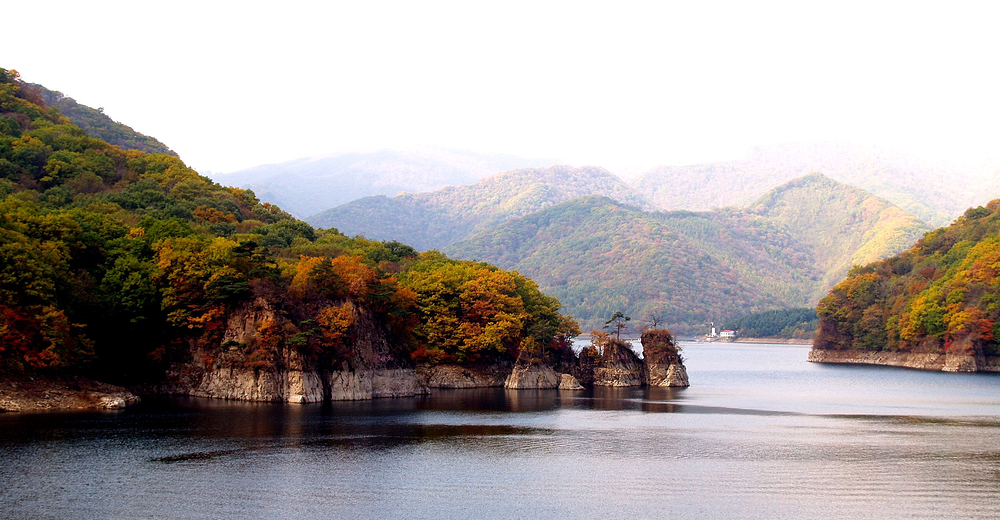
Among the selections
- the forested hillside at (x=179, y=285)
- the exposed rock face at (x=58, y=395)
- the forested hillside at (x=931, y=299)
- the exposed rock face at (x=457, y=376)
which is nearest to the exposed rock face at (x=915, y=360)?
the forested hillside at (x=931, y=299)

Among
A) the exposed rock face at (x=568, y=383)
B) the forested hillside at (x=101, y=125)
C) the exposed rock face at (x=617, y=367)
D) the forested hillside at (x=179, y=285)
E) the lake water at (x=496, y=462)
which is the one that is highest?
the forested hillside at (x=101, y=125)

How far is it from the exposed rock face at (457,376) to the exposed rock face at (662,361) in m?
16.1

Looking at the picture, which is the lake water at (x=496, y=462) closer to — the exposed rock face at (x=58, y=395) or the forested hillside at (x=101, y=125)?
the exposed rock face at (x=58, y=395)

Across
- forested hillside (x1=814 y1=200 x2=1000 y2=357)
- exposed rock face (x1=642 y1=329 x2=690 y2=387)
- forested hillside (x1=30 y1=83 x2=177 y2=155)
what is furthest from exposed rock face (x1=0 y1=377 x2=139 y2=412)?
forested hillside (x1=814 y1=200 x2=1000 y2=357)

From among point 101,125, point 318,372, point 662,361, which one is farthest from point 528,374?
point 101,125

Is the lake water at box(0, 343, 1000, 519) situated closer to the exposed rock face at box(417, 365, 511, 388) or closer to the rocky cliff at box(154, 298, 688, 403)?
the rocky cliff at box(154, 298, 688, 403)

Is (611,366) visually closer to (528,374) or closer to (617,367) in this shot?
(617,367)

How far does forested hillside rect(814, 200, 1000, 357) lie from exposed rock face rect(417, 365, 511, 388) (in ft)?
233

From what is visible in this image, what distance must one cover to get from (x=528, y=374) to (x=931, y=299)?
73.8 meters

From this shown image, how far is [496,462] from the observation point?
4719 centimetres

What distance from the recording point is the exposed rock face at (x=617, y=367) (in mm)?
95312

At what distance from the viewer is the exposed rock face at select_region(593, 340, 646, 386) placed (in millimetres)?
95312

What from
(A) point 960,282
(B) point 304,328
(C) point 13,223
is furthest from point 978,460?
(A) point 960,282

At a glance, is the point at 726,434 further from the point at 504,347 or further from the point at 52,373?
the point at 52,373
